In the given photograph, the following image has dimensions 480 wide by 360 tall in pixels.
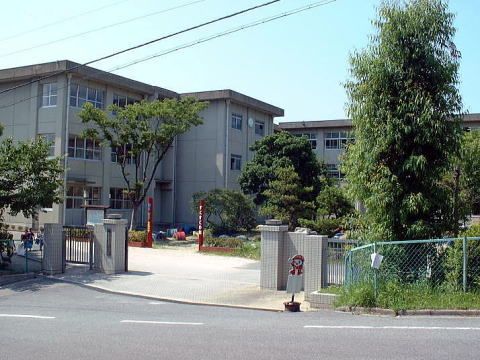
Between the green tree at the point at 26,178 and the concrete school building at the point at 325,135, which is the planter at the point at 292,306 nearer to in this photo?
the green tree at the point at 26,178

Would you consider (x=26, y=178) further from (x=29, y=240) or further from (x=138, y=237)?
(x=138, y=237)

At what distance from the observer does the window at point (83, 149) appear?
35469mm

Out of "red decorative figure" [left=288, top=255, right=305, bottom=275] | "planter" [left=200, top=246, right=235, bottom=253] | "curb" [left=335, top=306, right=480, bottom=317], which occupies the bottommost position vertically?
"curb" [left=335, top=306, right=480, bottom=317]

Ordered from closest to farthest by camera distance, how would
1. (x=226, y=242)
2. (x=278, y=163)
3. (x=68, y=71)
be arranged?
(x=226, y=242) < (x=68, y=71) < (x=278, y=163)

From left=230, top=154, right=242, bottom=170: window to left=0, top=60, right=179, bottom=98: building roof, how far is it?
319 inches

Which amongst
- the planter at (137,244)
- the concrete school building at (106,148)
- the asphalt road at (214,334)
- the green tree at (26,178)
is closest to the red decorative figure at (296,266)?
the asphalt road at (214,334)

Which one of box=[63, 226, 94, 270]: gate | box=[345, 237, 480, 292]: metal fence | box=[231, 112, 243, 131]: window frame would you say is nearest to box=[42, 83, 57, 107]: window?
box=[231, 112, 243, 131]: window frame

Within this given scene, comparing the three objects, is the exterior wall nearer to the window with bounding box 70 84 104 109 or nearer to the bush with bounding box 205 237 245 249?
the window with bounding box 70 84 104 109

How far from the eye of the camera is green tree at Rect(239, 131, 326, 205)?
34438 mm

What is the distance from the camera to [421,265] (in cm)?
1143

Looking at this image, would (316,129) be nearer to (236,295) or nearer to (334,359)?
(236,295)

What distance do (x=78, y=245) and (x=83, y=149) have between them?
64.8ft

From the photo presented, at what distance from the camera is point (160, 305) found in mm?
12055

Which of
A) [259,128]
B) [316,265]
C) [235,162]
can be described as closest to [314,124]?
[259,128]
